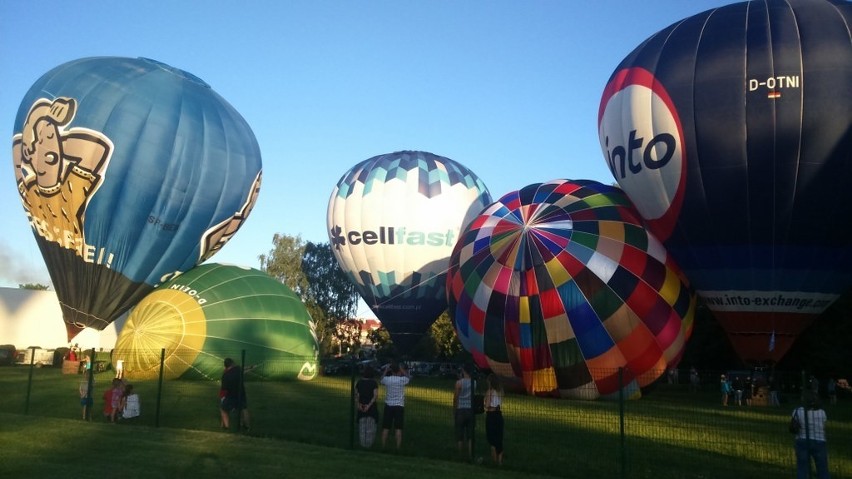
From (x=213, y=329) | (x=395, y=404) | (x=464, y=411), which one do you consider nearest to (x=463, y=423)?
(x=464, y=411)

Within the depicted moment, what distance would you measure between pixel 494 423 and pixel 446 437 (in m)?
2.56

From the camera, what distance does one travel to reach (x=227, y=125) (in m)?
24.2

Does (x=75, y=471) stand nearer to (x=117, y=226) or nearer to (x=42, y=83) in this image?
(x=117, y=226)

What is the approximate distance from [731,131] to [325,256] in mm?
41655

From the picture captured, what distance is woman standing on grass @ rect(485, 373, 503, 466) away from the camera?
9.70 metres

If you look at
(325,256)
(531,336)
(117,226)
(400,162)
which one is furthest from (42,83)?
(325,256)

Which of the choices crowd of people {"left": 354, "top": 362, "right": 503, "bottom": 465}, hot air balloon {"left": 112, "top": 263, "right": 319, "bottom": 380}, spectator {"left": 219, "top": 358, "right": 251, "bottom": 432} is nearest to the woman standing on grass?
crowd of people {"left": 354, "top": 362, "right": 503, "bottom": 465}

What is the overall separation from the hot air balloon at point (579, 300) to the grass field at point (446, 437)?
776 millimetres

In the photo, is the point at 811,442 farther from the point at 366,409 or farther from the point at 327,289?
the point at 327,289

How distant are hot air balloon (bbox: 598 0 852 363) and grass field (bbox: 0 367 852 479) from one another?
260cm

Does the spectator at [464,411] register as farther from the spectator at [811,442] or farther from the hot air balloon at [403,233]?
the hot air balloon at [403,233]

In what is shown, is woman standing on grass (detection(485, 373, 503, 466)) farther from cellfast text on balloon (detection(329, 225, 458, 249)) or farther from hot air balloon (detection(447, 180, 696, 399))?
cellfast text on balloon (detection(329, 225, 458, 249))

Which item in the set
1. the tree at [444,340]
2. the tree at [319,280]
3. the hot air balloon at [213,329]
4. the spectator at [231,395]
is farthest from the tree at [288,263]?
the spectator at [231,395]

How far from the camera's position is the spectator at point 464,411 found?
33.9 ft
